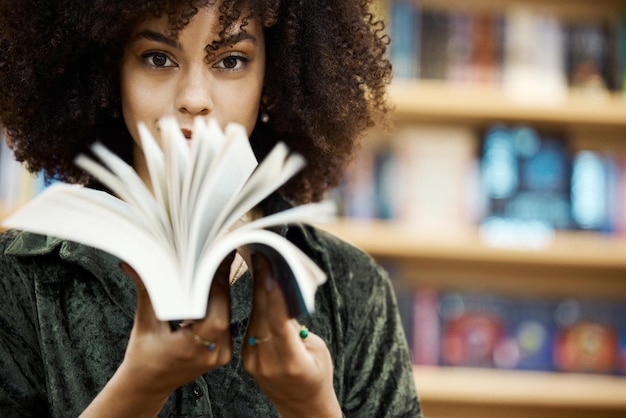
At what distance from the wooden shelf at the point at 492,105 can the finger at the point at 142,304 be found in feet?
4.88

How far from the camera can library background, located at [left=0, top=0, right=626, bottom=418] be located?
207 cm

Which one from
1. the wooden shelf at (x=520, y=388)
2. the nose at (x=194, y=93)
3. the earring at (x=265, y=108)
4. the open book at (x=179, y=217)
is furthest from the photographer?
the wooden shelf at (x=520, y=388)

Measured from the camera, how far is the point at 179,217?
25.0 inches

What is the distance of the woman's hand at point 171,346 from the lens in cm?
64

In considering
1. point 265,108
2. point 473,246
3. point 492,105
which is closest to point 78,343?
point 265,108

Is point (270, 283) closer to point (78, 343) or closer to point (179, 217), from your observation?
point (179, 217)

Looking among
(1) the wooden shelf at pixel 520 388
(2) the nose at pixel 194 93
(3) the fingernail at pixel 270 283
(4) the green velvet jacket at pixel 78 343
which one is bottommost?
(1) the wooden shelf at pixel 520 388

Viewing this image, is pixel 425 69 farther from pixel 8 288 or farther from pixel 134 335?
pixel 134 335

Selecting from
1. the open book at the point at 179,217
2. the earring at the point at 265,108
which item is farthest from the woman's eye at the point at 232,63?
the open book at the point at 179,217

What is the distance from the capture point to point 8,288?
3.24ft

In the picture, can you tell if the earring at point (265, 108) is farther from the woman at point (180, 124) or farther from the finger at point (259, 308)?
the finger at point (259, 308)

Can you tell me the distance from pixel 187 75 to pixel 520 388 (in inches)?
54.9

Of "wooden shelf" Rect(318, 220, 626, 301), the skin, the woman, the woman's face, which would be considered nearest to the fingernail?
the skin

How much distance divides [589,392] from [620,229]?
41cm
